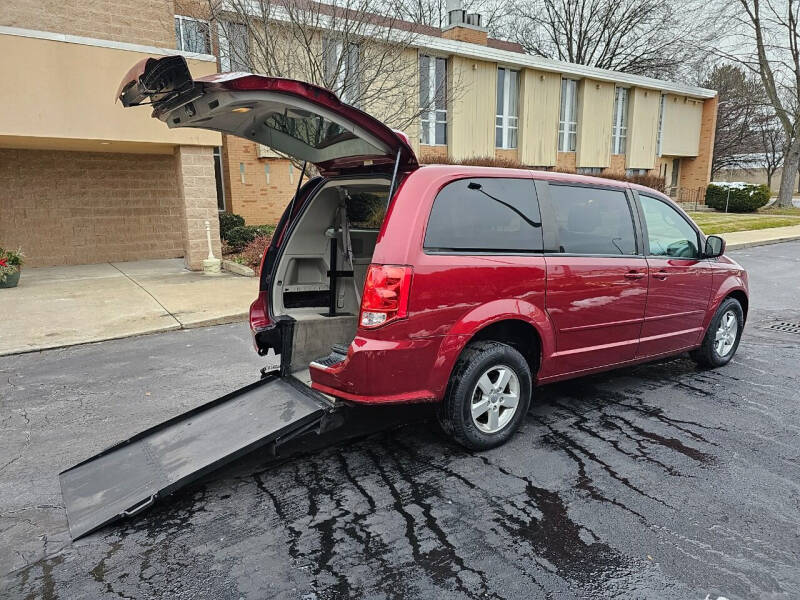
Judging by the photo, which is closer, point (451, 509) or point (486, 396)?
point (451, 509)

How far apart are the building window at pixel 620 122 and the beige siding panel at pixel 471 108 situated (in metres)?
7.91

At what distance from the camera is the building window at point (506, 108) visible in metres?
21.6

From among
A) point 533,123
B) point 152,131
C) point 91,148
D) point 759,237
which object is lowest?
point 759,237

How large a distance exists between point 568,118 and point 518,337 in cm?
2258

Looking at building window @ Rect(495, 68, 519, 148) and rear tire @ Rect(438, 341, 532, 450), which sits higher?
building window @ Rect(495, 68, 519, 148)

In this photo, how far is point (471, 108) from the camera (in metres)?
20.5

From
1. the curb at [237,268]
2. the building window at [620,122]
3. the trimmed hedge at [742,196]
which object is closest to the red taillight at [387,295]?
the curb at [237,268]

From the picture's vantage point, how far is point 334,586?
2369mm

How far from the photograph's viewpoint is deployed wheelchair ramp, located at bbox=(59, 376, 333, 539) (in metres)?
2.90

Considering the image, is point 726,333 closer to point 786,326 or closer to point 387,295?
point 786,326

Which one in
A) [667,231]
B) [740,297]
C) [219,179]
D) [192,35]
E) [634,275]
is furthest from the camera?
[219,179]

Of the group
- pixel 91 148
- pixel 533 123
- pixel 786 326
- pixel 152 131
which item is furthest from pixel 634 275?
pixel 533 123

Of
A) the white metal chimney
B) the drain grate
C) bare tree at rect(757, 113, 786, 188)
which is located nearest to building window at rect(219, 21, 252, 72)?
the drain grate

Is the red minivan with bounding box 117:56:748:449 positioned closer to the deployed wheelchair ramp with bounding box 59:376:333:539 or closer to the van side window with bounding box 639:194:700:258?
the van side window with bounding box 639:194:700:258
